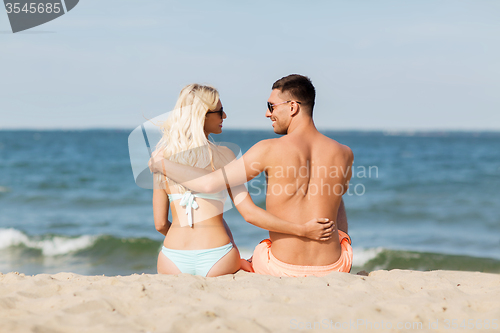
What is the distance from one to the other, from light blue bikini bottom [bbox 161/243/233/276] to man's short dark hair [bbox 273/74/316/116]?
1.37m

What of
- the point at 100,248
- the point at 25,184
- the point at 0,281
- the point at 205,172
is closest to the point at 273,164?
the point at 205,172

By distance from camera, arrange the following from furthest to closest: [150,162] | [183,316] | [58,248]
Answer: [58,248] < [150,162] < [183,316]

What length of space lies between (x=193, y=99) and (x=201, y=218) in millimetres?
966

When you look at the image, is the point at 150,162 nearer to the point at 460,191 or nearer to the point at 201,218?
the point at 201,218

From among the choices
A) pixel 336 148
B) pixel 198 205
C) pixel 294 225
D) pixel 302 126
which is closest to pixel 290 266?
pixel 294 225

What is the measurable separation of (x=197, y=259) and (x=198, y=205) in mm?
441

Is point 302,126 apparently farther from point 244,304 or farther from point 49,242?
point 49,242

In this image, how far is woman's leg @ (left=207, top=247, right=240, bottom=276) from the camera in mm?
3234

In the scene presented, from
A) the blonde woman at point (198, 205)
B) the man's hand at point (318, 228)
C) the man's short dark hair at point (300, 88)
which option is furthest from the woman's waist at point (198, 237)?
the man's short dark hair at point (300, 88)

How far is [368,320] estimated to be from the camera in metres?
2.36

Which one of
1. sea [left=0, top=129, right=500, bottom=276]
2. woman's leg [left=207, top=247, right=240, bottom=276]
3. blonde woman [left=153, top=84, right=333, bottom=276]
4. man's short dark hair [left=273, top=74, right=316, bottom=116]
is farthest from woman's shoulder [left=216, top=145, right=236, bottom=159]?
sea [left=0, top=129, right=500, bottom=276]

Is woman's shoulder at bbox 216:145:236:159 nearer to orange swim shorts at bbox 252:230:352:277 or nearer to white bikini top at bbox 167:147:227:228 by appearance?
white bikini top at bbox 167:147:227:228

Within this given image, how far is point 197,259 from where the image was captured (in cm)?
322

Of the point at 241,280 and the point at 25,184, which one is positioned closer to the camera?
the point at 241,280
